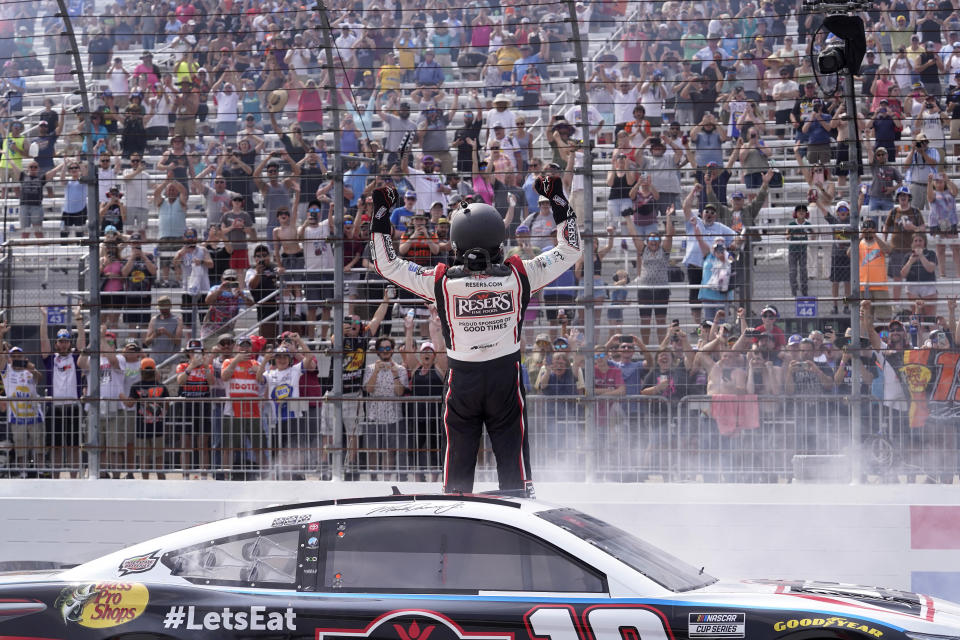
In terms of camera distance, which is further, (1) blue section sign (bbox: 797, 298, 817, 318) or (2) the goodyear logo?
(1) blue section sign (bbox: 797, 298, 817, 318)

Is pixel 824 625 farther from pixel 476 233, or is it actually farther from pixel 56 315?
pixel 56 315

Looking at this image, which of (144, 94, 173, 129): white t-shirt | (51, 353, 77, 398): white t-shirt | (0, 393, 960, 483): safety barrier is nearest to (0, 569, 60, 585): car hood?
(0, 393, 960, 483): safety barrier

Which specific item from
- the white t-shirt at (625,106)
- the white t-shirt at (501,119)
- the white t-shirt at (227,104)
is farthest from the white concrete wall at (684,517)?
the white t-shirt at (227,104)

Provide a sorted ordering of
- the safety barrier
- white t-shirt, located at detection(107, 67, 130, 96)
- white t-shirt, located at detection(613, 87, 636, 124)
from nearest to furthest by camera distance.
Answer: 1. the safety barrier
2. white t-shirt, located at detection(613, 87, 636, 124)
3. white t-shirt, located at detection(107, 67, 130, 96)

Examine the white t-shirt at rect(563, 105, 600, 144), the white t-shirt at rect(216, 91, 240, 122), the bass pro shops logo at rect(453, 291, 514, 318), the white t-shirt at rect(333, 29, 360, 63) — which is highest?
the white t-shirt at rect(333, 29, 360, 63)

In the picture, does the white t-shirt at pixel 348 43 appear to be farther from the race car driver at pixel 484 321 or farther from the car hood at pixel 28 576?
the car hood at pixel 28 576

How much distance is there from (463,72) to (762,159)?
5.62 metres

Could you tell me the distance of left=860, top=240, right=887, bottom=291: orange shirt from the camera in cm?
870

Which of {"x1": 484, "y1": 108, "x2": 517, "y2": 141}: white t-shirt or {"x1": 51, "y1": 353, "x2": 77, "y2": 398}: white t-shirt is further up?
{"x1": 484, "y1": 108, "x2": 517, "y2": 141}: white t-shirt

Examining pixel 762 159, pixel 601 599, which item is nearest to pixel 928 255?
pixel 762 159

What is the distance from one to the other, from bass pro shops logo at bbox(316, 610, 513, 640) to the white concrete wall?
3555 millimetres

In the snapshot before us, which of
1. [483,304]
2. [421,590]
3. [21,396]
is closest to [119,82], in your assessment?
[21,396]

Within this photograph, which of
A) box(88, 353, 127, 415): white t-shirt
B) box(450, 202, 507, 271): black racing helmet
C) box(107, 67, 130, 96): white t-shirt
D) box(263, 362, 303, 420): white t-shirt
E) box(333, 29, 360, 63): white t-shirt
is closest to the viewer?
box(450, 202, 507, 271): black racing helmet

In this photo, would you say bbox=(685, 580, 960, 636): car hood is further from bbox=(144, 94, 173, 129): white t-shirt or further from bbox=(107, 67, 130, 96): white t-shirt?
bbox=(107, 67, 130, 96): white t-shirt
